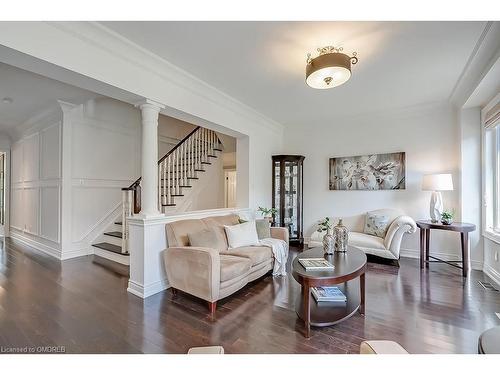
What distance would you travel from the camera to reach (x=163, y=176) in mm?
4605

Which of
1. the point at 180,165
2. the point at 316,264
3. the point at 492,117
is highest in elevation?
the point at 492,117

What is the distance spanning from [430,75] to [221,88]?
9.00ft

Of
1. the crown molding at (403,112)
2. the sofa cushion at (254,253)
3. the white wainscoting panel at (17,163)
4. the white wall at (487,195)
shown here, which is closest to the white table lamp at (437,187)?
the white wall at (487,195)

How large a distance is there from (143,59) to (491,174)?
4779mm

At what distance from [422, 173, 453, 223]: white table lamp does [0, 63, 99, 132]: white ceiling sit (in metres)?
5.44

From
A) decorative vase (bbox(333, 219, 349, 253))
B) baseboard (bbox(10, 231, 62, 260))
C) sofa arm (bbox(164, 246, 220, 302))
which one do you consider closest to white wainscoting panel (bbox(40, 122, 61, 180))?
baseboard (bbox(10, 231, 62, 260))

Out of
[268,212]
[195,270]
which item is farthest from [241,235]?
[268,212]

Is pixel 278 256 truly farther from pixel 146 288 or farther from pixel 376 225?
pixel 376 225

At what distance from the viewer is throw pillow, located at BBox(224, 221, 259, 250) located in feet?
10.4

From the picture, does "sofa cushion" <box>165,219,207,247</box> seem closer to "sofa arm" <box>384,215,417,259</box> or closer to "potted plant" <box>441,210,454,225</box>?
"sofa arm" <box>384,215,417,259</box>

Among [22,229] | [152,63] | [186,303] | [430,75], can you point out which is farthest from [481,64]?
[22,229]

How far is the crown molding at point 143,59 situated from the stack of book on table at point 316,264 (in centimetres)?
240

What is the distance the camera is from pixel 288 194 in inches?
199
